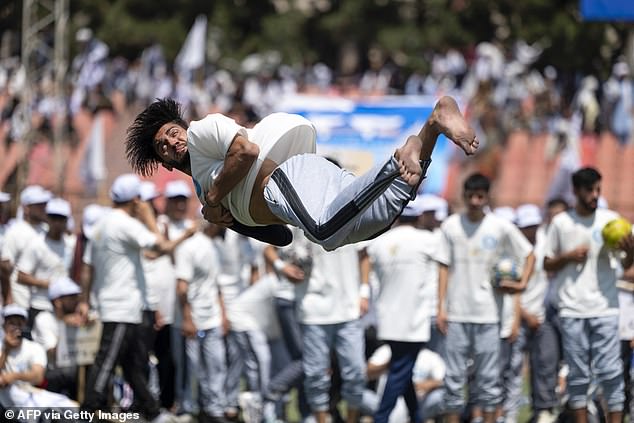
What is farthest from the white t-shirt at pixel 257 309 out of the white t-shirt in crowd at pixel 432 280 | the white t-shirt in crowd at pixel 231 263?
the white t-shirt in crowd at pixel 432 280

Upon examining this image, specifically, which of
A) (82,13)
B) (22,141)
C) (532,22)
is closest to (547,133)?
(532,22)

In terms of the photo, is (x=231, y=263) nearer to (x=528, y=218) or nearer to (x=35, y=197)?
(x=35, y=197)

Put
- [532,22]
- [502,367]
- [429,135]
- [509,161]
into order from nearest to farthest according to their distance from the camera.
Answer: [429,135]
[502,367]
[509,161]
[532,22]

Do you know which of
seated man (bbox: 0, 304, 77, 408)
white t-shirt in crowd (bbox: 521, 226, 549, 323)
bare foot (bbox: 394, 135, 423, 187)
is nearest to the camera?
bare foot (bbox: 394, 135, 423, 187)

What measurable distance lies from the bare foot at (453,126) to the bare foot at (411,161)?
141 millimetres

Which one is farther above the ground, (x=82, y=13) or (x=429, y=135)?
(x=82, y=13)

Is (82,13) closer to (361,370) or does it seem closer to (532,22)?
(532,22)

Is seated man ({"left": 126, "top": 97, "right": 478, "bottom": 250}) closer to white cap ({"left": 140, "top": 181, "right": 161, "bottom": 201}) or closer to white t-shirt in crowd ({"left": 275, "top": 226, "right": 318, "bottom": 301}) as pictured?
white t-shirt in crowd ({"left": 275, "top": 226, "right": 318, "bottom": 301})

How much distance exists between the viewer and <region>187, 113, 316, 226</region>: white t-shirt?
803 cm

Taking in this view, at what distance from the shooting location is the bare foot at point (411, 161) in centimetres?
730

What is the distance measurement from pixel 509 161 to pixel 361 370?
14.8 meters

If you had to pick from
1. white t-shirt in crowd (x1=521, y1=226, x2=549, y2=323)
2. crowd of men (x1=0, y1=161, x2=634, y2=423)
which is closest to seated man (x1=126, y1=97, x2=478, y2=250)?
crowd of men (x1=0, y1=161, x2=634, y2=423)

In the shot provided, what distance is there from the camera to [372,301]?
43.5ft

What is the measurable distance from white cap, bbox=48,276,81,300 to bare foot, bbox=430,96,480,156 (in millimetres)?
5221
